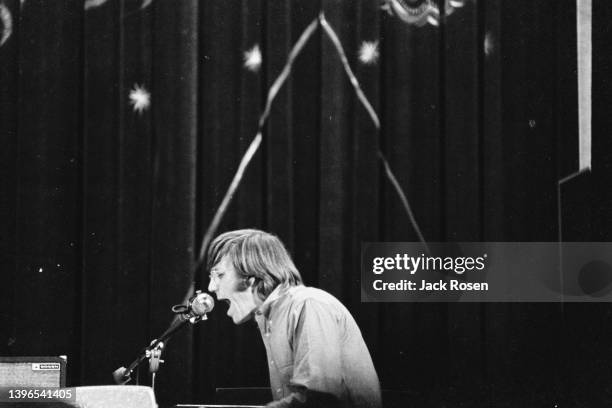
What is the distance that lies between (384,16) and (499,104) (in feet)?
1.57

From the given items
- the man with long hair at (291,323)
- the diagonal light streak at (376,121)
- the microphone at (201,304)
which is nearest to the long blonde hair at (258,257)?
the man with long hair at (291,323)

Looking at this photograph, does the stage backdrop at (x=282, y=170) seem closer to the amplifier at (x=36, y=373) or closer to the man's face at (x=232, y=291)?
the man's face at (x=232, y=291)

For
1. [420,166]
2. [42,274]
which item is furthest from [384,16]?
[42,274]

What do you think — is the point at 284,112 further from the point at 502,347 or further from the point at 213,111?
the point at 502,347

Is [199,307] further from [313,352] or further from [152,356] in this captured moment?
[313,352]

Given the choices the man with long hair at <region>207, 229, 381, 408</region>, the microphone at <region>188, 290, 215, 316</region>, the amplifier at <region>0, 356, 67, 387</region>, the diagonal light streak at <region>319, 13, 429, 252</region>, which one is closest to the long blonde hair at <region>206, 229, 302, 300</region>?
the man with long hair at <region>207, 229, 381, 408</region>

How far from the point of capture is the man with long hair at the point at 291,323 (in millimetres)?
1845

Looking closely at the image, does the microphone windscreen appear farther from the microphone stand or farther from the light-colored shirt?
the light-colored shirt

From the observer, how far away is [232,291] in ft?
7.19

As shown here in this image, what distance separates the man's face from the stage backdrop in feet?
0.28

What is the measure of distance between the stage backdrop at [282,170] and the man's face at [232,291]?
0.28 ft

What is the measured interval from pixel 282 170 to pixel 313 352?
69 centimetres

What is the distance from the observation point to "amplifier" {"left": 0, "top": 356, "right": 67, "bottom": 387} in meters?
1.98

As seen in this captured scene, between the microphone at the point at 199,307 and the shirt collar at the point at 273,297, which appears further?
the microphone at the point at 199,307
